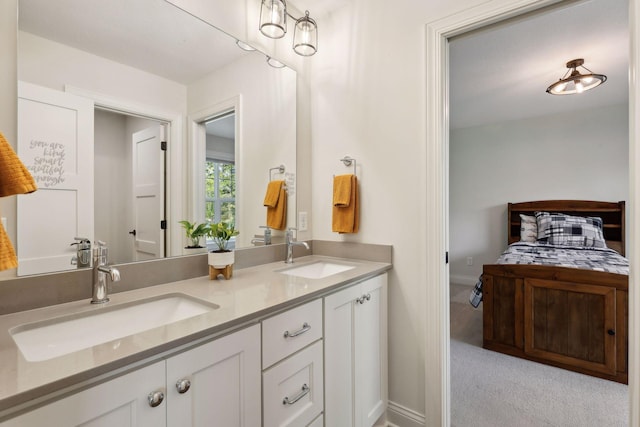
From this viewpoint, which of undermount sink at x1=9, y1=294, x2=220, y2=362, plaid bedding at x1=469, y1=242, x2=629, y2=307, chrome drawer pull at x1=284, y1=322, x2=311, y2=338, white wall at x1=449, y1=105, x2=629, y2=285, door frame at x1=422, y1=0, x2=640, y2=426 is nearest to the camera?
undermount sink at x1=9, y1=294, x2=220, y2=362

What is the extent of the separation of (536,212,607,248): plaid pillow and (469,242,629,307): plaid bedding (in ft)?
0.32

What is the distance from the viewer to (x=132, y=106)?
128 cm

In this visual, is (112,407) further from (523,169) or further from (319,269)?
(523,169)

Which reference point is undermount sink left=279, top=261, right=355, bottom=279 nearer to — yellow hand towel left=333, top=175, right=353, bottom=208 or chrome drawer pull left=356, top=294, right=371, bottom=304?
chrome drawer pull left=356, top=294, right=371, bottom=304

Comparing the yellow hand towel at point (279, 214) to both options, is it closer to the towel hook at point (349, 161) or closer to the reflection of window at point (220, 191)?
the reflection of window at point (220, 191)

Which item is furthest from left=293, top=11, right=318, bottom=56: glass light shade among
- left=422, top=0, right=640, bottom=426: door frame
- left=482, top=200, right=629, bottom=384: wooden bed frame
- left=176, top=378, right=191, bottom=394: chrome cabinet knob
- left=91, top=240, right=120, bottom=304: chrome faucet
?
left=482, top=200, right=629, bottom=384: wooden bed frame

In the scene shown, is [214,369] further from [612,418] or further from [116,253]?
[612,418]

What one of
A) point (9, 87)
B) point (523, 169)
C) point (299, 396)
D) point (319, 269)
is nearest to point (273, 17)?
point (9, 87)

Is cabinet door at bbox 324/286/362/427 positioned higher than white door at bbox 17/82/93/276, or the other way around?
white door at bbox 17/82/93/276

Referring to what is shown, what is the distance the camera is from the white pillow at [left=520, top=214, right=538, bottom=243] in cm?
A: 401

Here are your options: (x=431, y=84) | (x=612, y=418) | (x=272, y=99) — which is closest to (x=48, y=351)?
(x=272, y=99)

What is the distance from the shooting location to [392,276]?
5.84 feet

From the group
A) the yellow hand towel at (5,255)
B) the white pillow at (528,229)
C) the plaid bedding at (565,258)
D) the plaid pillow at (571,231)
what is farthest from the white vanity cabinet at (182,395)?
the white pillow at (528,229)

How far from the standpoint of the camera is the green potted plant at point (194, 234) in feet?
4.83
